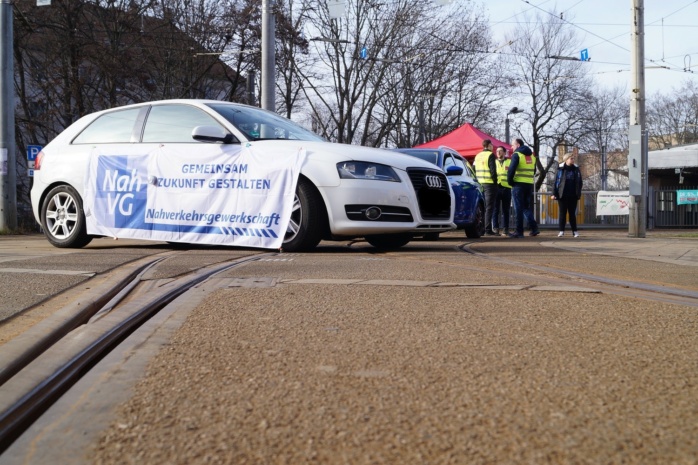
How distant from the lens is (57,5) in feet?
81.1

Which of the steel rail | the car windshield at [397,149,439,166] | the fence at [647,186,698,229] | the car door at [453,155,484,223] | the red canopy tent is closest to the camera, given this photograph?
the steel rail

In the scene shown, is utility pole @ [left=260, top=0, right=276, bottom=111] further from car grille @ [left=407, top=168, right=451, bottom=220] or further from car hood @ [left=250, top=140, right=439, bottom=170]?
car hood @ [left=250, top=140, right=439, bottom=170]

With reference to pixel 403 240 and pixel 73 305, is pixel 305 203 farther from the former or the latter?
pixel 73 305

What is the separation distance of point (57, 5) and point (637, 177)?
19798 mm

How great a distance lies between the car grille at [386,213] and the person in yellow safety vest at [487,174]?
7.01 meters

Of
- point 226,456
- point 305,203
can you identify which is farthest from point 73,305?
point 305,203

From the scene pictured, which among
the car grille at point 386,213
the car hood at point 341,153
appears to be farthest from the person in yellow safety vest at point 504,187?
the car grille at point 386,213

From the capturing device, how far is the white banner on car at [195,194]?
24.0 feet

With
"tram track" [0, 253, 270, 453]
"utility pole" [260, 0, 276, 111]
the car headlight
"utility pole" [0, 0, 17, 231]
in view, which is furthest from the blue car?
"utility pole" [0, 0, 17, 231]

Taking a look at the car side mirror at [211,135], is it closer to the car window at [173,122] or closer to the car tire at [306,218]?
the car window at [173,122]

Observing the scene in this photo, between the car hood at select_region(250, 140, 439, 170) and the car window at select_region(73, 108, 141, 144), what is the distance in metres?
1.75

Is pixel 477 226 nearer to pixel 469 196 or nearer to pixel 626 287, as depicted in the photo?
pixel 469 196

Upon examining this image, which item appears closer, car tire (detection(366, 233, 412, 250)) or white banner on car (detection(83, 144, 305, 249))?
white banner on car (detection(83, 144, 305, 249))

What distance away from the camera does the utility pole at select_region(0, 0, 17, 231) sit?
52.1 ft
